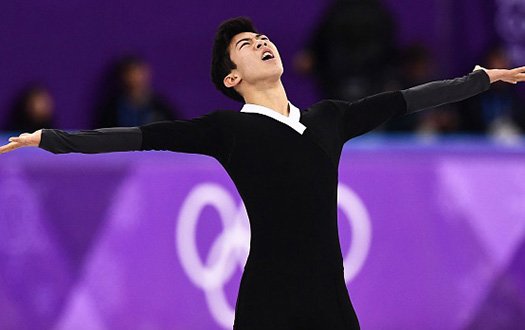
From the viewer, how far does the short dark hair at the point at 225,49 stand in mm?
4824

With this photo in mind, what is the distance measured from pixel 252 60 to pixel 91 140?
75 cm

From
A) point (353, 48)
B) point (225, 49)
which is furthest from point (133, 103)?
point (225, 49)

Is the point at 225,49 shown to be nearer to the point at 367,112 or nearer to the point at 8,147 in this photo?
the point at 367,112

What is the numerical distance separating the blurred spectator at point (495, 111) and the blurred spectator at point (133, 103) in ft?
8.03

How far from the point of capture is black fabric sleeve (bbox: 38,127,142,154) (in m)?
4.30

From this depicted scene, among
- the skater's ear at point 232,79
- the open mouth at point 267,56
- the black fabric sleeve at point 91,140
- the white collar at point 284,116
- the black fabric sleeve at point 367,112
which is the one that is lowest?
the black fabric sleeve at point 367,112

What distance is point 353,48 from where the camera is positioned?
912 cm

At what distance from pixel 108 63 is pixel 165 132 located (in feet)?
16.9

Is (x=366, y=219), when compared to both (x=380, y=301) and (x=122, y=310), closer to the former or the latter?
(x=380, y=301)

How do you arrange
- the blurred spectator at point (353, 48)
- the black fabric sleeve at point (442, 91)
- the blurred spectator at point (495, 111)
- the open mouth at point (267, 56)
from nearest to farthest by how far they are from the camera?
1. the open mouth at point (267, 56)
2. the black fabric sleeve at point (442, 91)
3. the blurred spectator at point (353, 48)
4. the blurred spectator at point (495, 111)

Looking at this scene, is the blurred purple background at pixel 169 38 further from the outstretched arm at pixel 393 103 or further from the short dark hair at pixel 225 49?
the outstretched arm at pixel 393 103

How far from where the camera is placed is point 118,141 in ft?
14.4

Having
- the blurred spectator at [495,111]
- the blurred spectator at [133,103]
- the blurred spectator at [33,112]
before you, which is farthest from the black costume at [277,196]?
the blurred spectator at [495,111]

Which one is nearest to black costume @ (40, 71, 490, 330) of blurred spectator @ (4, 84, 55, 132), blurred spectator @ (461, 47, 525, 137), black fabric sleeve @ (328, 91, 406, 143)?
black fabric sleeve @ (328, 91, 406, 143)
